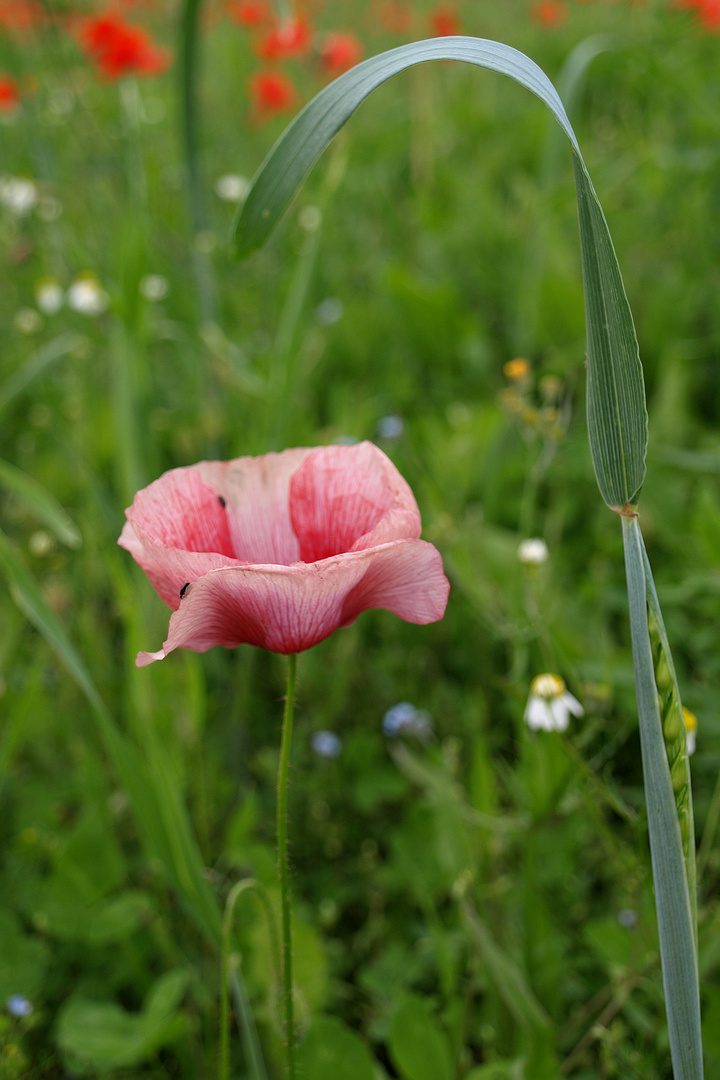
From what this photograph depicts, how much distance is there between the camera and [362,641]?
1.55m

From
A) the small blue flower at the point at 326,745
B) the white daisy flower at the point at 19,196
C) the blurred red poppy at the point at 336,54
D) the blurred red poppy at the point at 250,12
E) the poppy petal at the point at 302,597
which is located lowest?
the small blue flower at the point at 326,745

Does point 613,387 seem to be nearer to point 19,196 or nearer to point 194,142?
point 194,142

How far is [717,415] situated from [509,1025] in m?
1.43

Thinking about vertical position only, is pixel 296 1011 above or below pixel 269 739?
above

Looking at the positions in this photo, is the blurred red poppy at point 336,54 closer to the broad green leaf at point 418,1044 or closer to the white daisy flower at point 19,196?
the white daisy flower at point 19,196

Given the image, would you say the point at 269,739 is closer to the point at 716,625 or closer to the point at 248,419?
the point at 248,419

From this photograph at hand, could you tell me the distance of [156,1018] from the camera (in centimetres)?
91

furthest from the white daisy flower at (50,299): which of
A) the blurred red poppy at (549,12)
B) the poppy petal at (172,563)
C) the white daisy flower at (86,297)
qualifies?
the blurred red poppy at (549,12)

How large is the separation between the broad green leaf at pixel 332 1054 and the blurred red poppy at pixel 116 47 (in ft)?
8.68

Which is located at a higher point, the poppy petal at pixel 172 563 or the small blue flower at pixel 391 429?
the poppy petal at pixel 172 563

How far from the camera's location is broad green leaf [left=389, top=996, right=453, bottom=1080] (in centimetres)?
82

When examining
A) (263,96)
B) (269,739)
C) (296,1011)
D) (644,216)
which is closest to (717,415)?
(644,216)

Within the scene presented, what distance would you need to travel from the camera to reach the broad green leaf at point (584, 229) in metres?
0.47

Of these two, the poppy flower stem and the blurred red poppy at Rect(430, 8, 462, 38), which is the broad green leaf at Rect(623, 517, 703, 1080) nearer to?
the poppy flower stem
